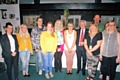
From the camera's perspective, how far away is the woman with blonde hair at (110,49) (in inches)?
135

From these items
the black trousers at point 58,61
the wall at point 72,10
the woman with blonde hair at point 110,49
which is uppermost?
the wall at point 72,10

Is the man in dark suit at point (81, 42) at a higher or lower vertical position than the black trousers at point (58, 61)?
higher

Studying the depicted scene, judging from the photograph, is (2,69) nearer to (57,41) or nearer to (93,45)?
(57,41)

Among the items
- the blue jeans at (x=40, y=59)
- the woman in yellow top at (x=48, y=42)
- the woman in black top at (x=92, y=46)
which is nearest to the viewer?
the woman in black top at (x=92, y=46)

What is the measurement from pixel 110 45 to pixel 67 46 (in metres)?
0.98

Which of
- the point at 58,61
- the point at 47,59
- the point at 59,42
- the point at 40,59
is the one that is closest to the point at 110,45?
Answer: the point at 59,42

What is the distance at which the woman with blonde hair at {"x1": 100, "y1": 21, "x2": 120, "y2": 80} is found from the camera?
3430mm

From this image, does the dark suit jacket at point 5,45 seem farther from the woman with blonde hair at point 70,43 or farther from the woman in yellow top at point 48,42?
the woman with blonde hair at point 70,43

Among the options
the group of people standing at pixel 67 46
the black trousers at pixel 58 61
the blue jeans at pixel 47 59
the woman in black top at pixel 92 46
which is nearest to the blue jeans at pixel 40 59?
the group of people standing at pixel 67 46

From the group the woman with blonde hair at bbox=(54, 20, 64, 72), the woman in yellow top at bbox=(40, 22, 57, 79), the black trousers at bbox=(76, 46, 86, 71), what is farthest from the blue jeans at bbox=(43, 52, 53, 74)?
the black trousers at bbox=(76, 46, 86, 71)

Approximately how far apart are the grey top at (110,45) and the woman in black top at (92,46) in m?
0.13

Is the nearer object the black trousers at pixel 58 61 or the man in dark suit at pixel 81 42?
the man in dark suit at pixel 81 42

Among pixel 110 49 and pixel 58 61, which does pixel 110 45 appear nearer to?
pixel 110 49

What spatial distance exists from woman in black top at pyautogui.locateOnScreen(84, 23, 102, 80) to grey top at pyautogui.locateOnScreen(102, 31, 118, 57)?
13 cm
